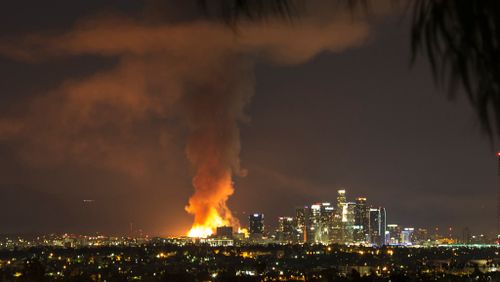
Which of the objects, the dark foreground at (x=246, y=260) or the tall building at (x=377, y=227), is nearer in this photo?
the dark foreground at (x=246, y=260)

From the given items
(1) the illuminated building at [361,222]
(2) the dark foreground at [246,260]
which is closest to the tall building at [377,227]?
(1) the illuminated building at [361,222]

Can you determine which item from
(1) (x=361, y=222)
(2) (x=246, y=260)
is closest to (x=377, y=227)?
(1) (x=361, y=222)

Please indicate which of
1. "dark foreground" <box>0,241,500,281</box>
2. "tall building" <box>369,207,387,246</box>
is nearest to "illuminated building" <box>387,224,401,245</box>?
"tall building" <box>369,207,387,246</box>

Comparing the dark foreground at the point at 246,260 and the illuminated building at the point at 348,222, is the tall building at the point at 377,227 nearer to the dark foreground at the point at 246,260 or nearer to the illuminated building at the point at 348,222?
the illuminated building at the point at 348,222

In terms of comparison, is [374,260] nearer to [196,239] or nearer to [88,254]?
[196,239]

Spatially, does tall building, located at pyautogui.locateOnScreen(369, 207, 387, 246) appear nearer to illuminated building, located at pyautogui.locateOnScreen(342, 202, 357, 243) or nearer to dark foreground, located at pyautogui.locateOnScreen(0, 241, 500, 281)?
illuminated building, located at pyautogui.locateOnScreen(342, 202, 357, 243)

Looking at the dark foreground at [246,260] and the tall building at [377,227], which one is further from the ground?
the tall building at [377,227]
